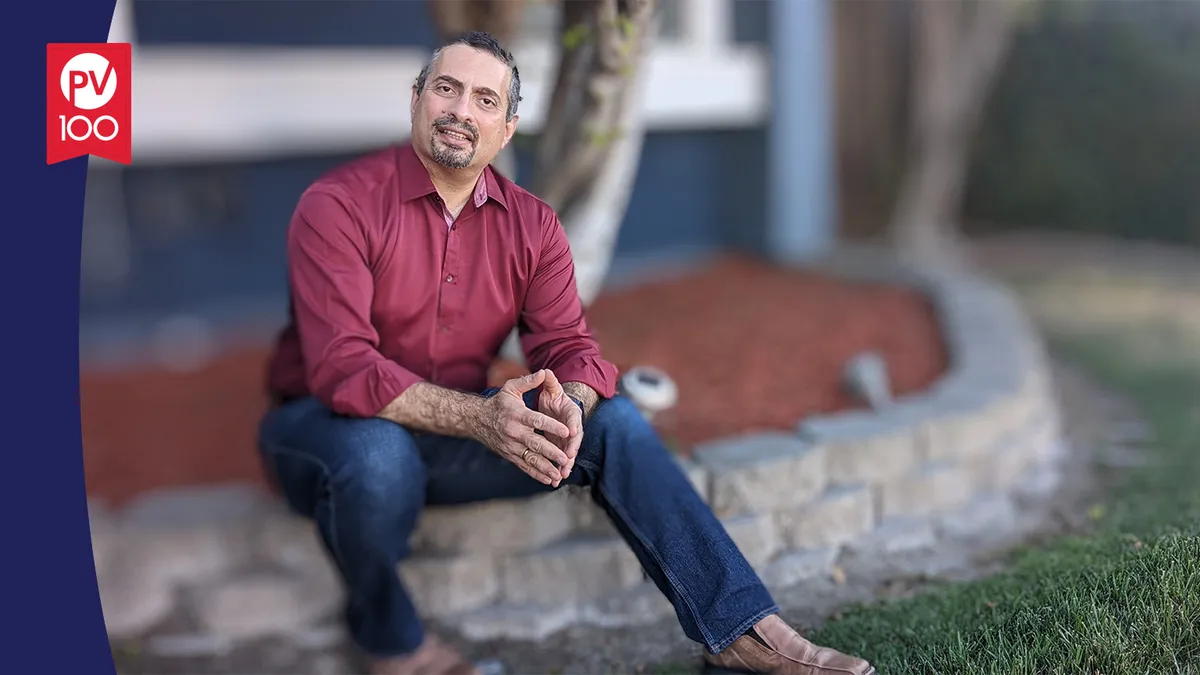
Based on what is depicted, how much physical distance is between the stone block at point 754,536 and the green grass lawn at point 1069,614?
342mm

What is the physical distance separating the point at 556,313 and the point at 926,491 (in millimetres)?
1556

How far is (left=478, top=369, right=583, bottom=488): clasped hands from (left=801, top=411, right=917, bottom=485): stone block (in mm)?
1196

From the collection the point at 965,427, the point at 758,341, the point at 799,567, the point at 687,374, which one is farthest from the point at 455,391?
the point at 758,341

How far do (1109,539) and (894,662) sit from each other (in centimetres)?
92

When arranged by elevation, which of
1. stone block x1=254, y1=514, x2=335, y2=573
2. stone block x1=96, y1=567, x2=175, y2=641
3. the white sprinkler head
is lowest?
stone block x1=96, y1=567, x2=175, y2=641

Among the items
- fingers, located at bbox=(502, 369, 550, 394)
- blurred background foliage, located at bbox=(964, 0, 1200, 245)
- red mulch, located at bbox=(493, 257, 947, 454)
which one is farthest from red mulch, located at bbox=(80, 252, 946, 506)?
blurred background foliage, located at bbox=(964, 0, 1200, 245)

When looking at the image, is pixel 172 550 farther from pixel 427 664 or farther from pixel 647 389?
pixel 647 389

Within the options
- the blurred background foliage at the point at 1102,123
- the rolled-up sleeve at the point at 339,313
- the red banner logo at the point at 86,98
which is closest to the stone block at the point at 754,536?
the rolled-up sleeve at the point at 339,313

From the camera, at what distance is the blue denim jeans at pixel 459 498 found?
7.36 ft

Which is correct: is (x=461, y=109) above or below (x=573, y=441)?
above

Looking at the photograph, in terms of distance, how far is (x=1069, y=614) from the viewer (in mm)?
2291

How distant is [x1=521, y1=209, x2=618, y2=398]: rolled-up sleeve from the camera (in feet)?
8.01

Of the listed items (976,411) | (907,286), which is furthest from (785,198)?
(976,411)

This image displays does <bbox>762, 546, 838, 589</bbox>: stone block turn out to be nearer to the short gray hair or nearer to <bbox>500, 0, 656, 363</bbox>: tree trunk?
<bbox>500, 0, 656, 363</bbox>: tree trunk
